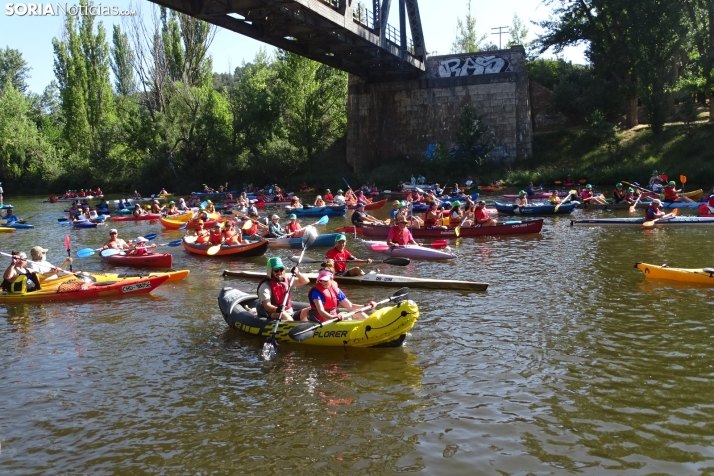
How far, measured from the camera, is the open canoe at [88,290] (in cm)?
1321

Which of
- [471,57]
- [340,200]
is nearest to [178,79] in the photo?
[471,57]

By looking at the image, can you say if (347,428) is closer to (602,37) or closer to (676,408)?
(676,408)

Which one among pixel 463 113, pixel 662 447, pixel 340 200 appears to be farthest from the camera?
pixel 463 113

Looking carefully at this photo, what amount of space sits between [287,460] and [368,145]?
39204 mm

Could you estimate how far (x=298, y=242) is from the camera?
19312mm

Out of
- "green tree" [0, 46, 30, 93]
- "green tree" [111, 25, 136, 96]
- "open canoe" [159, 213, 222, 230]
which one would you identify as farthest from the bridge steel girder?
"green tree" [0, 46, 30, 93]

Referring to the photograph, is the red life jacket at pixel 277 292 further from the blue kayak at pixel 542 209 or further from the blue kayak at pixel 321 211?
the blue kayak at pixel 321 211

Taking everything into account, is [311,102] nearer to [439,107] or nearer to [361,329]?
[439,107]

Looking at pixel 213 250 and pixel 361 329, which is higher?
pixel 213 250

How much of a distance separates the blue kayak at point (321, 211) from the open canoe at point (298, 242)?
9023 millimetres

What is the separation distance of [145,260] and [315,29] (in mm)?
13548

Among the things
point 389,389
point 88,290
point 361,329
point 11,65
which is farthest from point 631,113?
point 11,65

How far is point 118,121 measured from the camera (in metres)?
55.1

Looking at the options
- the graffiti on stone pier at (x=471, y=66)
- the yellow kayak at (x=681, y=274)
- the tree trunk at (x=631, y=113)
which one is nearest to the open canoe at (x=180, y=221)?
the yellow kayak at (x=681, y=274)
